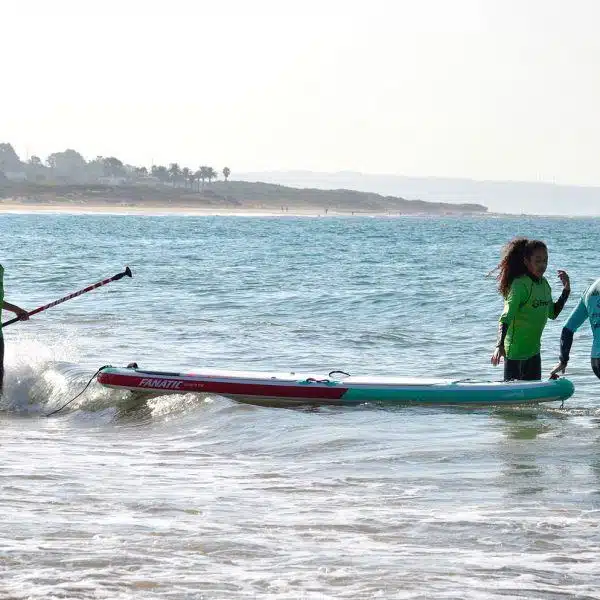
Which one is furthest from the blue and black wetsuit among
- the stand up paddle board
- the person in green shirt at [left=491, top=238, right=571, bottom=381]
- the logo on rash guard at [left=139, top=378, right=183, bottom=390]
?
the logo on rash guard at [left=139, top=378, right=183, bottom=390]

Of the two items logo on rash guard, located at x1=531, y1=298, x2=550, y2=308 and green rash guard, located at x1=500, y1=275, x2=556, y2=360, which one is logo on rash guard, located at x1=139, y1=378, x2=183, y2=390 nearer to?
green rash guard, located at x1=500, y1=275, x2=556, y2=360

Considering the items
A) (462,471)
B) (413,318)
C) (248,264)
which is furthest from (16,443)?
(248,264)

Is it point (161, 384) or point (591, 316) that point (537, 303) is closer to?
point (591, 316)

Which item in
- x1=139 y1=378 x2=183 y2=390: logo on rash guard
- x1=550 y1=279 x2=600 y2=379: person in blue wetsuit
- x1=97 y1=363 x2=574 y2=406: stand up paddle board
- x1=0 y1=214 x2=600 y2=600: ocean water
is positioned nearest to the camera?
x1=0 y1=214 x2=600 y2=600: ocean water

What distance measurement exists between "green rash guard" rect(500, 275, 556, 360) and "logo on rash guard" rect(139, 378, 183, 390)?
3.56 metres

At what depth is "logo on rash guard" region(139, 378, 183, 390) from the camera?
11.0 meters

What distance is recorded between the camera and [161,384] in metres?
11.1

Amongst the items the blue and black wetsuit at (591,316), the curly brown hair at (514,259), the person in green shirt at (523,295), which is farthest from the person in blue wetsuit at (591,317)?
the curly brown hair at (514,259)

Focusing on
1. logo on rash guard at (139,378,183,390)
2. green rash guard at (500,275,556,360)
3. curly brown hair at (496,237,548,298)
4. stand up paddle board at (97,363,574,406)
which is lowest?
logo on rash guard at (139,378,183,390)

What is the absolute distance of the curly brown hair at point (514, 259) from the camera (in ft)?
28.1

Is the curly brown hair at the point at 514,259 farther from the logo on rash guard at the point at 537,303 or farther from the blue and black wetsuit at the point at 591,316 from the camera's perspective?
the blue and black wetsuit at the point at 591,316

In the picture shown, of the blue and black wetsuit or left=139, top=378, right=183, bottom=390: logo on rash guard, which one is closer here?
the blue and black wetsuit

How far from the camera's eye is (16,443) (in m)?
8.84

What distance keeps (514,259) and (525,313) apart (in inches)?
17.1
